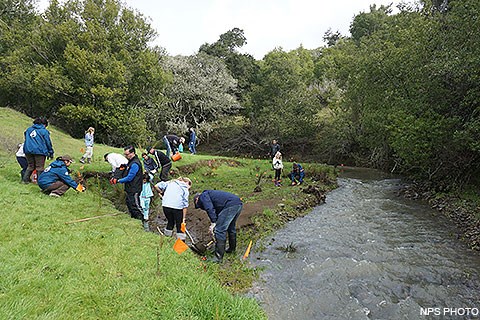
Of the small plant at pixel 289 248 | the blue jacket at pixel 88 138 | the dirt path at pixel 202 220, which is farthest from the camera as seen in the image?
the blue jacket at pixel 88 138

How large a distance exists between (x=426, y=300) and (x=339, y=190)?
11.8 meters

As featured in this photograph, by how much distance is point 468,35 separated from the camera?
490 inches

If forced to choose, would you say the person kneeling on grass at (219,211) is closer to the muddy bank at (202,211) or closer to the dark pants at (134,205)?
the muddy bank at (202,211)

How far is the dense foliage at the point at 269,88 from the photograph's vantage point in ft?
46.2

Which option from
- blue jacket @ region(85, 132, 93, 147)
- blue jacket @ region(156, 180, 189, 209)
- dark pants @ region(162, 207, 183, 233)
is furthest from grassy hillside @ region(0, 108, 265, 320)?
blue jacket @ region(85, 132, 93, 147)

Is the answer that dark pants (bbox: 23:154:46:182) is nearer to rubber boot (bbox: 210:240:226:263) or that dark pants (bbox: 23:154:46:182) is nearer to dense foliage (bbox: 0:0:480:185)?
rubber boot (bbox: 210:240:226:263)

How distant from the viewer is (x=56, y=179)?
1069 centimetres

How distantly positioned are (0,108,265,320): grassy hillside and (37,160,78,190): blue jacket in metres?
1.19

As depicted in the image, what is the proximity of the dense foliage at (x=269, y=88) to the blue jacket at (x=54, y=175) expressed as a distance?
47.9 feet

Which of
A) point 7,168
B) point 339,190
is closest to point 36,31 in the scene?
point 7,168

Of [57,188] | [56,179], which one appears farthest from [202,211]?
[56,179]

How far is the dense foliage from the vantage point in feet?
46.2

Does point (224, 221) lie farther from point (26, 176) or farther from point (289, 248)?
point (26, 176)

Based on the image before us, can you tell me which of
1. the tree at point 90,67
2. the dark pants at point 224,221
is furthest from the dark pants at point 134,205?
the tree at point 90,67
